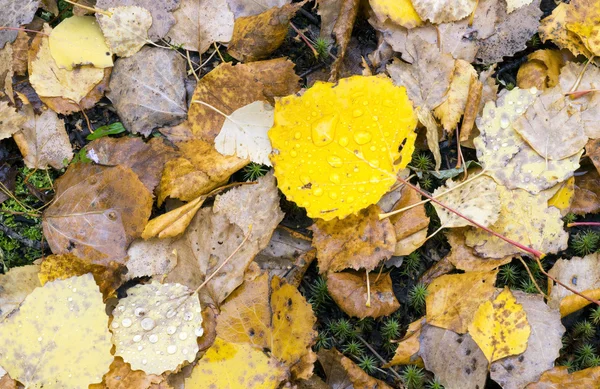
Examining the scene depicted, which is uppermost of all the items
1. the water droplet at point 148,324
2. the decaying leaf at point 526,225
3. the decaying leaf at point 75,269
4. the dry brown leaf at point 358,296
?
the decaying leaf at point 526,225

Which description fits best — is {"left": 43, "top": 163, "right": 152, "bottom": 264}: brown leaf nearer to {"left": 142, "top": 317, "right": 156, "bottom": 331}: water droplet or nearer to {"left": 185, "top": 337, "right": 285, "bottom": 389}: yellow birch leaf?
{"left": 142, "top": 317, "right": 156, "bottom": 331}: water droplet

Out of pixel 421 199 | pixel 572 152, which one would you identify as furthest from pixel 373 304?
pixel 572 152

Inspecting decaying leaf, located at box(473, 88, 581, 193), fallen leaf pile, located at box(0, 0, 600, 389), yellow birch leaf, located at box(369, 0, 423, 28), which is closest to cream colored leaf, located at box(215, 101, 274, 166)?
fallen leaf pile, located at box(0, 0, 600, 389)

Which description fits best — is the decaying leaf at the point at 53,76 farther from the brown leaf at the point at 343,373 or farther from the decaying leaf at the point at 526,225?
the decaying leaf at the point at 526,225

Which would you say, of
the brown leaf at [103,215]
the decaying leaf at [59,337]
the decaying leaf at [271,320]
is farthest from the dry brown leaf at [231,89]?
the decaying leaf at [59,337]

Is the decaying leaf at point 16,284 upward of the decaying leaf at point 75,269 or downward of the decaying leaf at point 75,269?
downward

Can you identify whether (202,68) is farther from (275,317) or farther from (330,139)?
(275,317)
